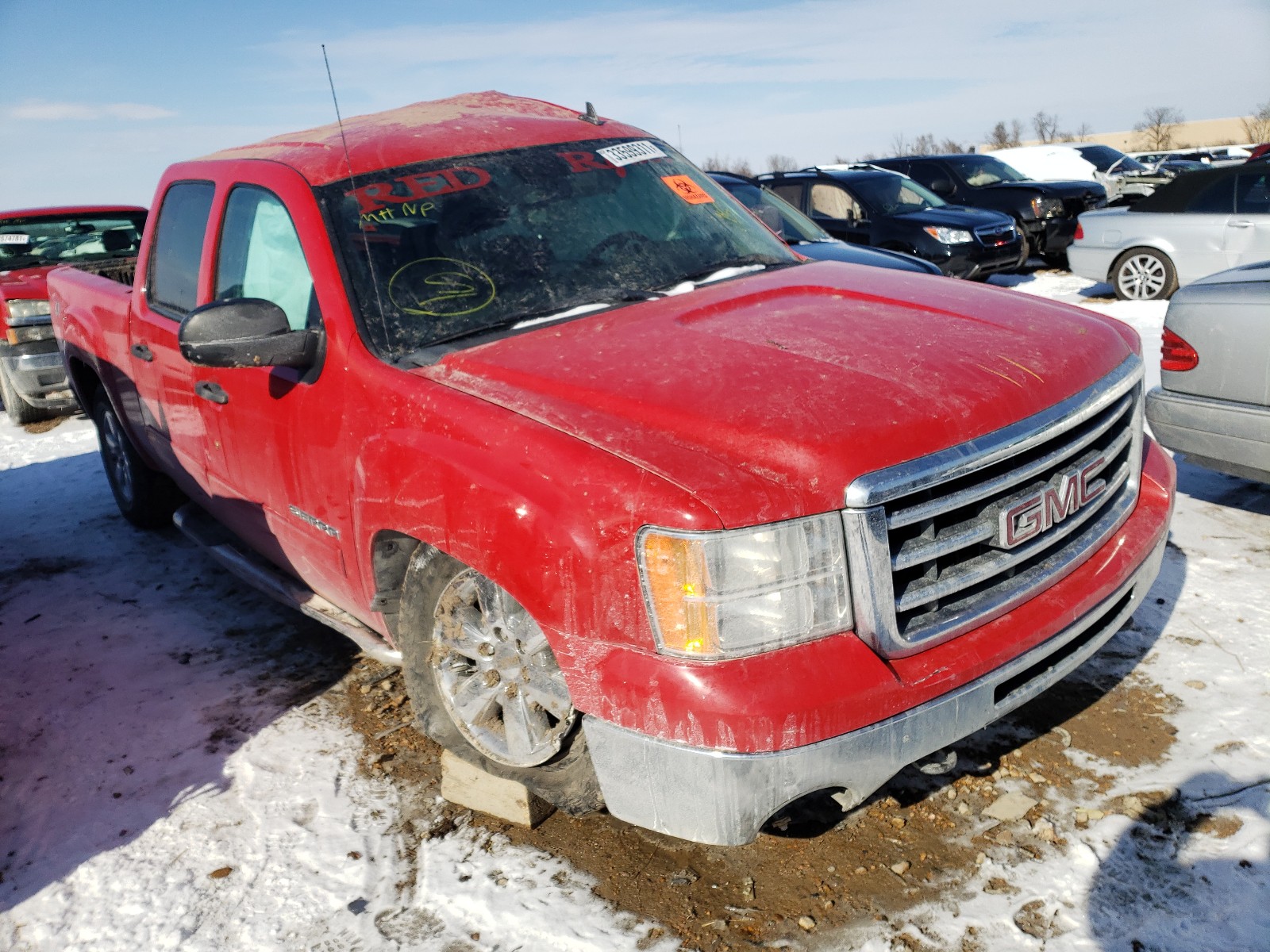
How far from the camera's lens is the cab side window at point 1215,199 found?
377 inches

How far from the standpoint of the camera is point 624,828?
2.93m

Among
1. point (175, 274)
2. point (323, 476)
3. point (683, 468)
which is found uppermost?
point (175, 274)

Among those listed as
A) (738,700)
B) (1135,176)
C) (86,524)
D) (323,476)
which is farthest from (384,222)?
(1135,176)

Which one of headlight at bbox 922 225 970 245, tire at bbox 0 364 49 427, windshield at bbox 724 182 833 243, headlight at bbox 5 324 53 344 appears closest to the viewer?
windshield at bbox 724 182 833 243

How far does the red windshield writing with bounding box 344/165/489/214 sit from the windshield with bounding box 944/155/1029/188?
12149 mm

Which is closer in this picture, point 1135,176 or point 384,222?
point 384,222

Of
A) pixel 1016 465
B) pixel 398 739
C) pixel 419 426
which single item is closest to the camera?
pixel 1016 465

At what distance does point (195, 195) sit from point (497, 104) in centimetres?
127

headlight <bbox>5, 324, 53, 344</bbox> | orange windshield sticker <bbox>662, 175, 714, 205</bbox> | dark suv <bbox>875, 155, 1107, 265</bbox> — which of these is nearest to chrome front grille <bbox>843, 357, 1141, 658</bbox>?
orange windshield sticker <bbox>662, 175, 714, 205</bbox>

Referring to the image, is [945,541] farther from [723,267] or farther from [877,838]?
[723,267]

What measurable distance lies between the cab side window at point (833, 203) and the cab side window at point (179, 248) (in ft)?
28.1

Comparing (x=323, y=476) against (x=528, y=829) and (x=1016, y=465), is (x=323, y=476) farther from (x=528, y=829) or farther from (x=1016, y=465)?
(x=1016, y=465)

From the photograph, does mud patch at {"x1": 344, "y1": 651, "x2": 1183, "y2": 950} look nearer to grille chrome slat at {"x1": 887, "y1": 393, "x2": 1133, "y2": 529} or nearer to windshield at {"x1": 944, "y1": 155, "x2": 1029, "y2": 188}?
grille chrome slat at {"x1": 887, "y1": 393, "x2": 1133, "y2": 529}

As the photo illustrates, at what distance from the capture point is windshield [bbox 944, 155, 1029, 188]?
14.2 m
